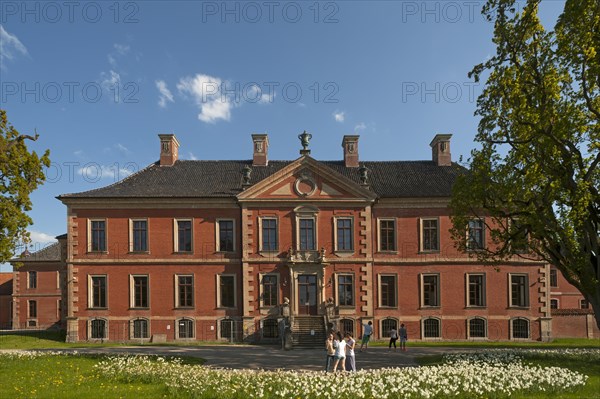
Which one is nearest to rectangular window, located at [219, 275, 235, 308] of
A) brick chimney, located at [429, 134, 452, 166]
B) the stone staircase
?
the stone staircase

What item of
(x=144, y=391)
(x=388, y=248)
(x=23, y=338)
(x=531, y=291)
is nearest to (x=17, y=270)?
(x=23, y=338)

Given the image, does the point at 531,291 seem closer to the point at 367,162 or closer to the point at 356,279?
the point at 356,279

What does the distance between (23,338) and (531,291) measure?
111 feet

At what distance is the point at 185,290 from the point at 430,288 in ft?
54.6

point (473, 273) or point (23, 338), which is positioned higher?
point (473, 273)

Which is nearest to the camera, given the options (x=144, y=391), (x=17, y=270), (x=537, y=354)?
(x=144, y=391)

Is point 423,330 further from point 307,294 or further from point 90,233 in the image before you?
point 90,233

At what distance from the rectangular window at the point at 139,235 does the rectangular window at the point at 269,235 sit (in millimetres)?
7979

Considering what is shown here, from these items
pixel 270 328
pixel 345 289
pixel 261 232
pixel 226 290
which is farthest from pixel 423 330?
pixel 226 290

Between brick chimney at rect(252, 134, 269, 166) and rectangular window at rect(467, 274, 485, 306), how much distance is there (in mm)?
A: 16781

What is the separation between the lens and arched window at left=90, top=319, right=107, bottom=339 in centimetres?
2988

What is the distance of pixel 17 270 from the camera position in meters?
51.5

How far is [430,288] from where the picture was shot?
102ft

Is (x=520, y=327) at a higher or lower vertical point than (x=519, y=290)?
lower
